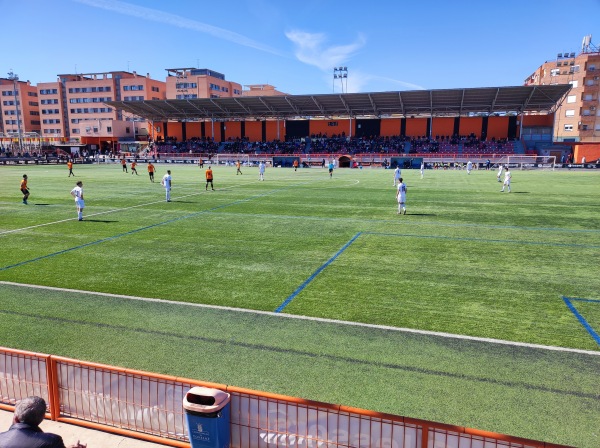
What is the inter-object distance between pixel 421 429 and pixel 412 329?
409 centimetres

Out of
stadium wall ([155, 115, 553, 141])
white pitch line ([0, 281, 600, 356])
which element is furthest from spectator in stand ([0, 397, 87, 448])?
stadium wall ([155, 115, 553, 141])

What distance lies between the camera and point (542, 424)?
512cm

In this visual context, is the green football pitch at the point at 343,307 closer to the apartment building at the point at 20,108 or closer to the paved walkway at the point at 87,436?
the paved walkway at the point at 87,436

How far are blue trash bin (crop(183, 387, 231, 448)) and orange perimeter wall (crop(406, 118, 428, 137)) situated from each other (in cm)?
7456

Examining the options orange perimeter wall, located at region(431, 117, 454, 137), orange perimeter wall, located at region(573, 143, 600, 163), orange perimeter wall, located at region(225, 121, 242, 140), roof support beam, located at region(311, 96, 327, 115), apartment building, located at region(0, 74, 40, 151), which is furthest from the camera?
apartment building, located at region(0, 74, 40, 151)

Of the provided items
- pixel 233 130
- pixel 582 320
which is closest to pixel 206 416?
pixel 582 320

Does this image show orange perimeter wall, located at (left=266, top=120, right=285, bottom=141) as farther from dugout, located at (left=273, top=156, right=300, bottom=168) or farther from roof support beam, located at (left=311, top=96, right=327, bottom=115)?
dugout, located at (left=273, top=156, right=300, bottom=168)

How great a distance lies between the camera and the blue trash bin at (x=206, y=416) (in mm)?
4148

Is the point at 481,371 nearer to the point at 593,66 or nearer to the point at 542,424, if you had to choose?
the point at 542,424

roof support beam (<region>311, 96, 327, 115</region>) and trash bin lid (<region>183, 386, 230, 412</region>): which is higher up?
roof support beam (<region>311, 96, 327, 115</region>)

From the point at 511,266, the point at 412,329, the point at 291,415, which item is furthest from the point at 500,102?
the point at 291,415

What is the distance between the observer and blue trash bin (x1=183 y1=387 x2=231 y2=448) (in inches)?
163

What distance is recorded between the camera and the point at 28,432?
348 centimetres

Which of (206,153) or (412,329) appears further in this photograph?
(206,153)
